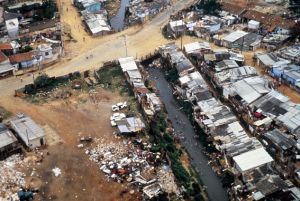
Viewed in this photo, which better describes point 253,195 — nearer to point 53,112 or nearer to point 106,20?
point 53,112

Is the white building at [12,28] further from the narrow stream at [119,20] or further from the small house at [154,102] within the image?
the small house at [154,102]

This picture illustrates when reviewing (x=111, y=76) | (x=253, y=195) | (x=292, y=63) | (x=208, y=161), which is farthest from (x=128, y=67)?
(x=253, y=195)

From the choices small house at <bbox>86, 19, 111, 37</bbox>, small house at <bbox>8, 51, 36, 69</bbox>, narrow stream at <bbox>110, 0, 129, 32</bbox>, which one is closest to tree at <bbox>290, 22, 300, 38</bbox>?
narrow stream at <bbox>110, 0, 129, 32</bbox>

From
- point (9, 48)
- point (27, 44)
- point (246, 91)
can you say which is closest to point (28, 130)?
point (9, 48)

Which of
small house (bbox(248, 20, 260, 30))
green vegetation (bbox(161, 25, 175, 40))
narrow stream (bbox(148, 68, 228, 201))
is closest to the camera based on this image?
narrow stream (bbox(148, 68, 228, 201))

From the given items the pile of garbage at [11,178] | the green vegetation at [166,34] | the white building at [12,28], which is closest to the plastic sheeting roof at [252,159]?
the pile of garbage at [11,178]

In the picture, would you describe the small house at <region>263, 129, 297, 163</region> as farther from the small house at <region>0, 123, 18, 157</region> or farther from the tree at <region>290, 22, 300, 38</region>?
→ the small house at <region>0, 123, 18, 157</region>
